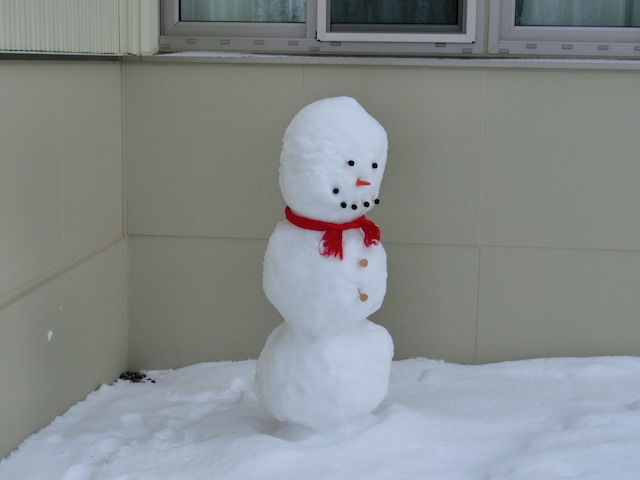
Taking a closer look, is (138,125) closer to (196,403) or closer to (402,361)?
(196,403)

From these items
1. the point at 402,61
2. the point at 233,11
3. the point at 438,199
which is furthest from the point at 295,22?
the point at 438,199

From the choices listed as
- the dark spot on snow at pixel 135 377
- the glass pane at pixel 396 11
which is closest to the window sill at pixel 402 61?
the glass pane at pixel 396 11

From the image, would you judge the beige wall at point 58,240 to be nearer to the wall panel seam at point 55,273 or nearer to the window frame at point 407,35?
the wall panel seam at point 55,273

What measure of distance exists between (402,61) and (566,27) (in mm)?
804

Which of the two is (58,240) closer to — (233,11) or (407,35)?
(233,11)

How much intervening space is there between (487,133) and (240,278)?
128 cm

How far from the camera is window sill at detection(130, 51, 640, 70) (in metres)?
4.23

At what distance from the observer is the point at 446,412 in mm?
3818

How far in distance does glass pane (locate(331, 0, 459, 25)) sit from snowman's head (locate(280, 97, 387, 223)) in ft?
4.50

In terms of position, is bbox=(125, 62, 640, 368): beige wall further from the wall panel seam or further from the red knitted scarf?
the red knitted scarf

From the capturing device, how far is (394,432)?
11.2 feet

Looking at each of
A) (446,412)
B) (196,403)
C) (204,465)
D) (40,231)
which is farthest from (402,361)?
(40,231)

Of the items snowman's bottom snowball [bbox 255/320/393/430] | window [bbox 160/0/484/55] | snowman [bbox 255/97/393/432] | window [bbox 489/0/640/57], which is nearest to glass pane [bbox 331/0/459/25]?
window [bbox 160/0/484/55]

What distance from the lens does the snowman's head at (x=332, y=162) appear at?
320 cm
